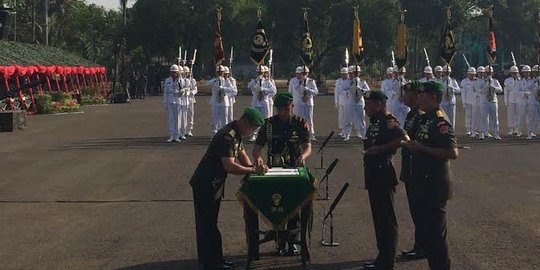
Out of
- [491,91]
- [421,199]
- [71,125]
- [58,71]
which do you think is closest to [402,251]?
[421,199]

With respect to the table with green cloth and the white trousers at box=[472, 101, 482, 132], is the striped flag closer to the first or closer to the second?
the white trousers at box=[472, 101, 482, 132]

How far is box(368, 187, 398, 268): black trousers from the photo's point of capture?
786 cm

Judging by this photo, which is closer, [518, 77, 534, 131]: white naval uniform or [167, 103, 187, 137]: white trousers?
[167, 103, 187, 137]: white trousers

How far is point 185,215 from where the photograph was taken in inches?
429

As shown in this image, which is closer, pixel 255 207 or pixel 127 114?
pixel 255 207

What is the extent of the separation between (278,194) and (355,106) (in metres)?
14.9

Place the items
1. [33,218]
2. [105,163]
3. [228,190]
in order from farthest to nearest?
[105,163]
[228,190]
[33,218]

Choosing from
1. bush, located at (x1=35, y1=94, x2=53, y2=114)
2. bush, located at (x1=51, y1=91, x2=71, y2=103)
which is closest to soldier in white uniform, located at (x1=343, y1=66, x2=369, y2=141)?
bush, located at (x1=35, y1=94, x2=53, y2=114)

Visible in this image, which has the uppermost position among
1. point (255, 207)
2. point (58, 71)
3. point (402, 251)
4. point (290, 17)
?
point (290, 17)

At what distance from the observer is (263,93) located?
2172cm

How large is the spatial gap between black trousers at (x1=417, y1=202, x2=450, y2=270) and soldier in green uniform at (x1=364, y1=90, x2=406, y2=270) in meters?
0.63

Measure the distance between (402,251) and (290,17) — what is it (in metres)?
60.2

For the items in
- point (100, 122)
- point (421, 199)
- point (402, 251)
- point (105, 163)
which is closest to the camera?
point (421, 199)

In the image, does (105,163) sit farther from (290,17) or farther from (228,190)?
(290,17)
